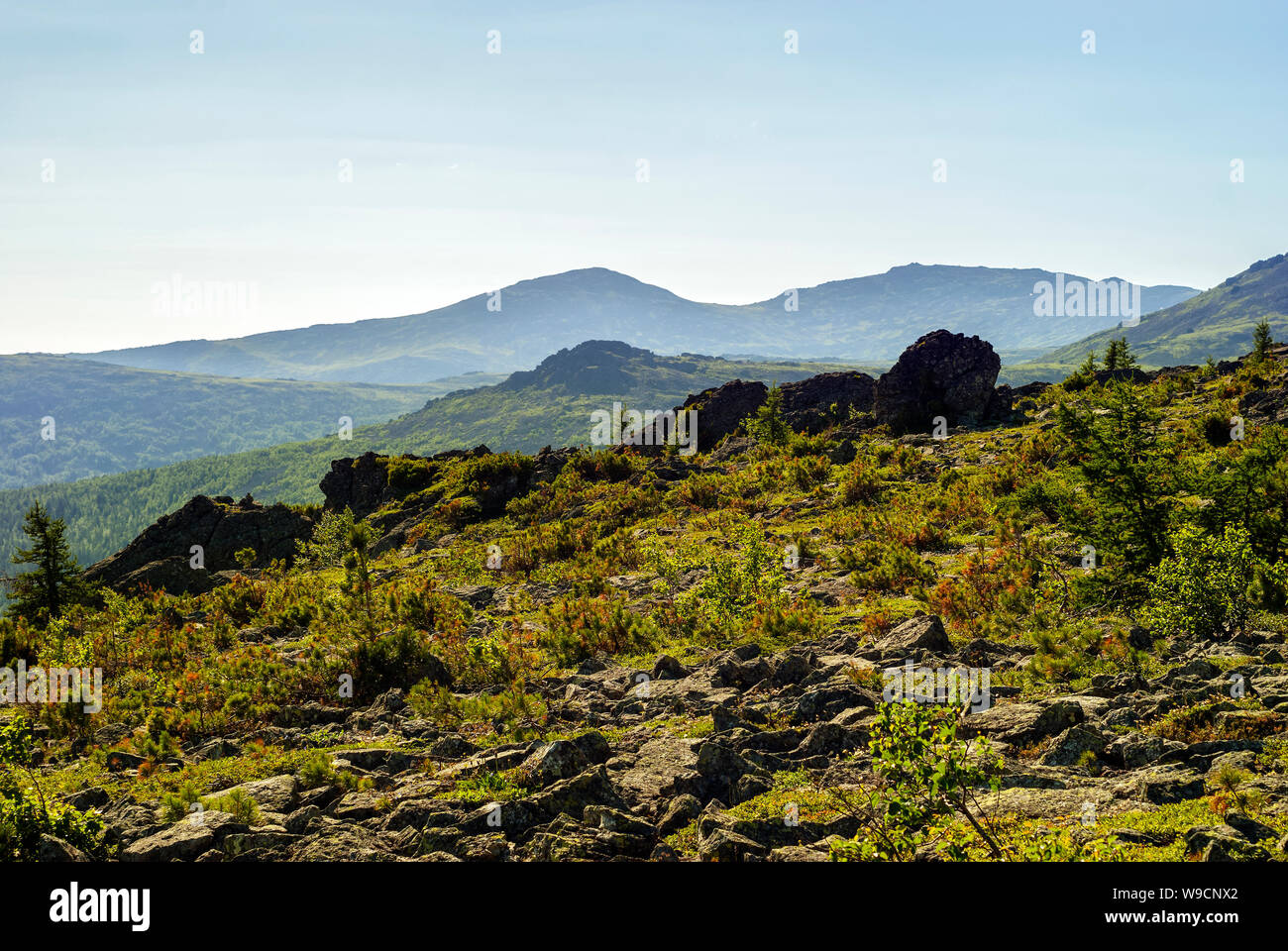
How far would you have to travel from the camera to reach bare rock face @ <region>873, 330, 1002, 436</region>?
57.2 meters

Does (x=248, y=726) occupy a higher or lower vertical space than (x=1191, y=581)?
lower

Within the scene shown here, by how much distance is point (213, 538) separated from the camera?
47.2 m

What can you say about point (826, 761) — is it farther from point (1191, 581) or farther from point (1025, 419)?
point (1025, 419)

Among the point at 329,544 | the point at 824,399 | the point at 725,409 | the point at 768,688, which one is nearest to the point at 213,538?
the point at 329,544

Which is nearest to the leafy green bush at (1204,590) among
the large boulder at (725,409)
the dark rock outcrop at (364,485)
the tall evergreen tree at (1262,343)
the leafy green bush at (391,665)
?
the leafy green bush at (391,665)

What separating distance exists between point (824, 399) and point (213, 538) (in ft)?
169

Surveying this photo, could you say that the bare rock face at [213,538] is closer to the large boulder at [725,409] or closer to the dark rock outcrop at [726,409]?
the large boulder at [725,409]

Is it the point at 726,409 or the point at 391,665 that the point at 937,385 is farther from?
the point at 391,665

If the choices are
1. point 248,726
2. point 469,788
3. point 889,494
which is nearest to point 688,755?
point 469,788

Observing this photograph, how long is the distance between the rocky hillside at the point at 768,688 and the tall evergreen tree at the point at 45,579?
7.08 meters

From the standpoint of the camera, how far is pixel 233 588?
34.0 m

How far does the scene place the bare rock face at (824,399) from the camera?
64.9m

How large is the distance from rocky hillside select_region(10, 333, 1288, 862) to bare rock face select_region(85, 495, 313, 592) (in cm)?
1302
